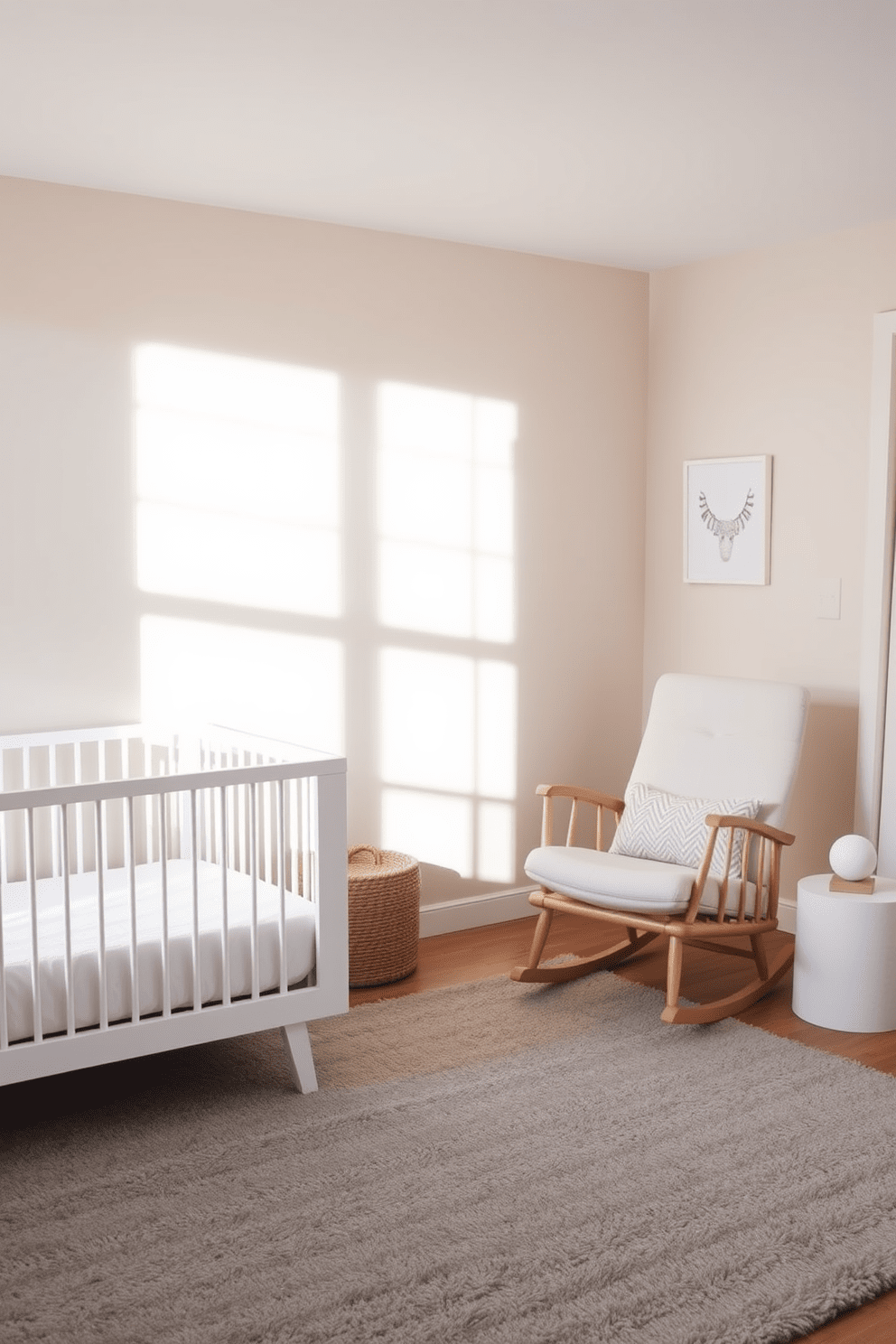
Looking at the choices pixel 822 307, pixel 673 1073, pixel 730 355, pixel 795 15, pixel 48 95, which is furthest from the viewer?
pixel 730 355

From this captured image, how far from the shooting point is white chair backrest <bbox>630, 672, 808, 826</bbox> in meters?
3.71

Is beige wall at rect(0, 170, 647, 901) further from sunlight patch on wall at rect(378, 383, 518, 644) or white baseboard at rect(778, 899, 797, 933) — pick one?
white baseboard at rect(778, 899, 797, 933)

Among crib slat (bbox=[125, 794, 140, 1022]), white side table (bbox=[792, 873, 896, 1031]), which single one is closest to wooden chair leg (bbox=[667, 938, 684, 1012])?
white side table (bbox=[792, 873, 896, 1031])

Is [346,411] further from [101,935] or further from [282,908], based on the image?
[101,935]

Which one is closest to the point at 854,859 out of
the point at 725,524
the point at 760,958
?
the point at 760,958

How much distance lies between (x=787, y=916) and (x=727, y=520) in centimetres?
137

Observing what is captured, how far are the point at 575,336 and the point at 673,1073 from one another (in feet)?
8.49

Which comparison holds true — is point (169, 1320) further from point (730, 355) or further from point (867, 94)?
point (730, 355)

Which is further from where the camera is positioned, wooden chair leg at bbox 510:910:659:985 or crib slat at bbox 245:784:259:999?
wooden chair leg at bbox 510:910:659:985

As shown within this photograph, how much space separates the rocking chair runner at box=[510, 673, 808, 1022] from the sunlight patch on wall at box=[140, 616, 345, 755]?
77 centimetres

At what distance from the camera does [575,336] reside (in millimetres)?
4434

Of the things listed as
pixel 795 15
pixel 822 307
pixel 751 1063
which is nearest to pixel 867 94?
pixel 795 15

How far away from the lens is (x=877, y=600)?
386cm

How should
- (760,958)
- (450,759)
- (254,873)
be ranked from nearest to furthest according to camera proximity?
1. (254,873)
2. (760,958)
3. (450,759)
